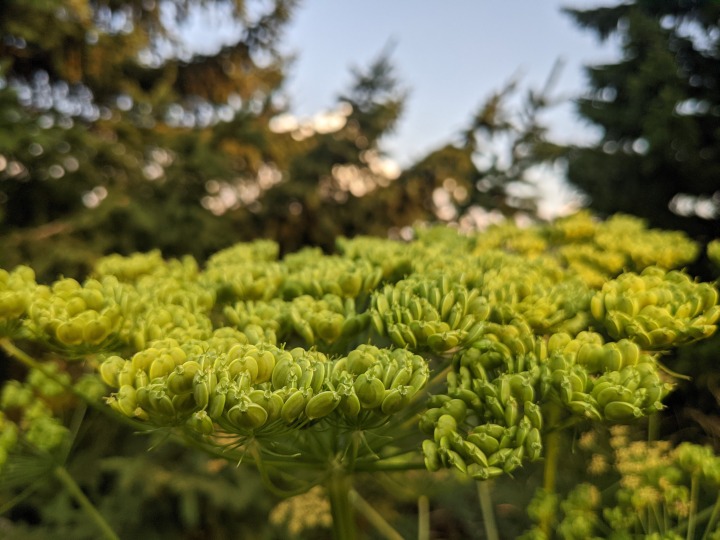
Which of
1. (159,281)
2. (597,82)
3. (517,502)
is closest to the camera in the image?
(159,281)

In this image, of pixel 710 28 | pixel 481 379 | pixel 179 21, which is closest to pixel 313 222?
pixel 179 21

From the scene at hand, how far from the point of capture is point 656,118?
3531 mm

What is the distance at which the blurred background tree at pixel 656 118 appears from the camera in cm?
358

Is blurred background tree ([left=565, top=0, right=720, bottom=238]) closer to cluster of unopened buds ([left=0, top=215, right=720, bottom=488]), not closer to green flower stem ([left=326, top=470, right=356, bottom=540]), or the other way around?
cluster of unopened buds ([left=0, top=215, right=720, bottom=488])

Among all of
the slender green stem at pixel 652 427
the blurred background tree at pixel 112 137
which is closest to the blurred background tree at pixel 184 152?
the blurred background tree at pixel 112 137

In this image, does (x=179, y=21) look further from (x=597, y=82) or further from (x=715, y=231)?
(x=715, y=231)

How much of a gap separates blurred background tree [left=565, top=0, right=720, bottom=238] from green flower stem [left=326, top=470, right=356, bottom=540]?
10.7ft

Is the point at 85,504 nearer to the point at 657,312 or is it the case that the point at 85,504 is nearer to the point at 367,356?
the point at 367,356

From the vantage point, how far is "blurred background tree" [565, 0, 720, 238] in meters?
3.58

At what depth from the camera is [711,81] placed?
3.76 metres

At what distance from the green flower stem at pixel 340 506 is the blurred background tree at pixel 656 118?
326 centimetres

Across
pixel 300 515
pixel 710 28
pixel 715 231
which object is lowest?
pixel 300 515

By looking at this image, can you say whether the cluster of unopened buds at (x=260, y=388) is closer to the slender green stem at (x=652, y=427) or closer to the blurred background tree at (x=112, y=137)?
the slender green stem at (x=652, y=427)

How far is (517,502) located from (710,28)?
3.66 meters
